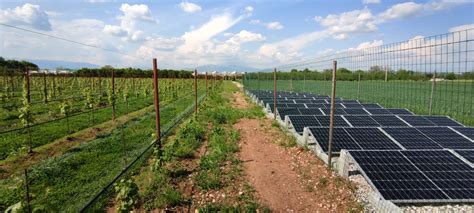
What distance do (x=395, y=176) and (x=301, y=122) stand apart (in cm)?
399

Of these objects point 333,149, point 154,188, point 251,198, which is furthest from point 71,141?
point 333,149

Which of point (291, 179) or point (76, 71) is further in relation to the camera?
point (76, 71)

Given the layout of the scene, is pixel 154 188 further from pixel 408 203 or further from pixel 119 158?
pixel 408 203

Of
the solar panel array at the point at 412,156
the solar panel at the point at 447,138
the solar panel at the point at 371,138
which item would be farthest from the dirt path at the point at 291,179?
the solar panel at the point at 447,138

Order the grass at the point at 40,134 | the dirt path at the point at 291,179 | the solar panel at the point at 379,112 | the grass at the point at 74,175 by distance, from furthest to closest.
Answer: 1. the solar panel at the point at 379,112
2. the grass at the point at 40,134
3. the dirt path at the point at 291,179
4. the grass at the point at 74,175

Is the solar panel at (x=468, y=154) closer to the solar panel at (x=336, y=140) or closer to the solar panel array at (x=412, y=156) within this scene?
the solar panel array at (x=412, y=156)

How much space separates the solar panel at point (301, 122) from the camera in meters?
8.07

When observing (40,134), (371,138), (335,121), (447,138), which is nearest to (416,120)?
(447,138)

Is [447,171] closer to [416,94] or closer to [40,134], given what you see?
[40,134]

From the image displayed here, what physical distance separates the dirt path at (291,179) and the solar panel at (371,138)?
1.01 meters

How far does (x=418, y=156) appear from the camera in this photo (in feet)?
16.7

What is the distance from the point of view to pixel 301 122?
835cm

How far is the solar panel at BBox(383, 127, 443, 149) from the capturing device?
6.01m

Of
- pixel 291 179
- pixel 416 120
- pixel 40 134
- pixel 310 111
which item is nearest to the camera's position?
pixel 291 179
